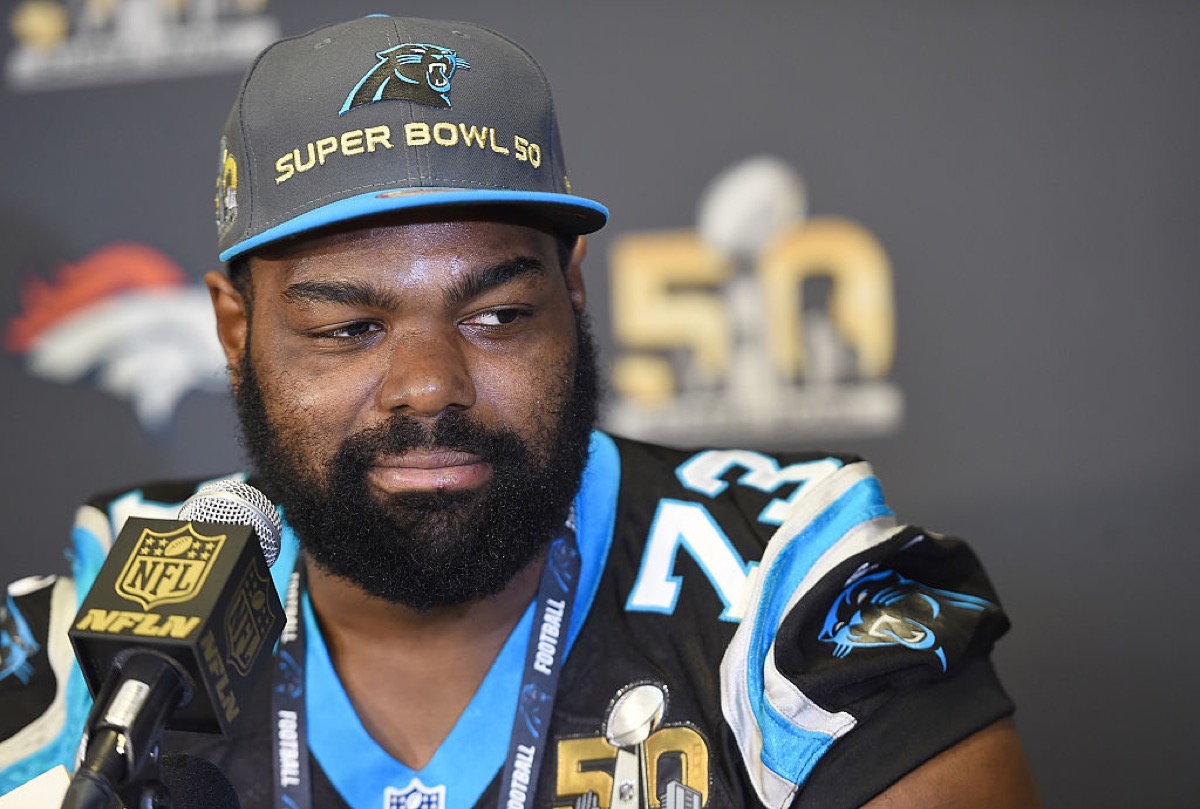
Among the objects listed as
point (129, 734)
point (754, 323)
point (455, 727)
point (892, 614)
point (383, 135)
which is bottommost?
point (455, 727)

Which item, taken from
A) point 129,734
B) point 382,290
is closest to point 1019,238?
point 382,290

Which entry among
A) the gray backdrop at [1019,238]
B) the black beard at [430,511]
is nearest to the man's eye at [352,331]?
the black beard at [430,511]

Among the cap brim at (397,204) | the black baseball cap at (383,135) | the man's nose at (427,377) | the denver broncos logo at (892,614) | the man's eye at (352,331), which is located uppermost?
the black baseball cap at (383,135)

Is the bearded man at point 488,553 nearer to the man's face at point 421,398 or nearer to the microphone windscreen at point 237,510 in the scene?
the man's face at point 421,398

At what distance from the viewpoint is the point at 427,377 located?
131cm

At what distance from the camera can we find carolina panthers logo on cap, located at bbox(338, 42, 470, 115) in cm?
138

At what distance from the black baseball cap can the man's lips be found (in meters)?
0.26

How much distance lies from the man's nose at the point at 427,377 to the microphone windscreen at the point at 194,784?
443mm

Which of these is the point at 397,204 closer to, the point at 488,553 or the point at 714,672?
the point at 488,553

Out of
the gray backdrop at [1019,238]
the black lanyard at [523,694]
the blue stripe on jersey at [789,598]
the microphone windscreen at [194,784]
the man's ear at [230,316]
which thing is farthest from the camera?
the gray backdrop at [1019,238]

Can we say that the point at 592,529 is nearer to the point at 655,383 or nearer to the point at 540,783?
the point at 540,783

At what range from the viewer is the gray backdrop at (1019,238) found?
231 centimetres

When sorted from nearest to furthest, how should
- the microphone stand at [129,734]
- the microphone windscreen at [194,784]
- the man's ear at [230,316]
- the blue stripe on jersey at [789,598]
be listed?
the microphone stand at [129,734], the microphone windscreen at [194,784], the blue stripe on jersey at [789,598], the man's ear at [230,316]

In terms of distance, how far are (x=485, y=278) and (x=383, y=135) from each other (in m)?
0.18
